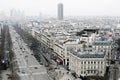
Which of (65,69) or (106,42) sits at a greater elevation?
(106,42)

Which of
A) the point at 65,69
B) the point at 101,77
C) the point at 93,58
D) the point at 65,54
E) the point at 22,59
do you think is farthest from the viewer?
the point at 22,59

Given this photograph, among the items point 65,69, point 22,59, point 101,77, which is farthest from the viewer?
point 22,59

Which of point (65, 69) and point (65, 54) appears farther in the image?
point (65, 54)

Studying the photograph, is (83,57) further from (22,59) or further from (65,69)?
(22,59)

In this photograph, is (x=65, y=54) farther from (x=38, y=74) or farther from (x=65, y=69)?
(x=38, y=74)

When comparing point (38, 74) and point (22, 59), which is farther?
point (22, 59)

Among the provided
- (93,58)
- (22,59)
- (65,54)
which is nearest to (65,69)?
(65,54)

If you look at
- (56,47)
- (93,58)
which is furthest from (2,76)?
(56,47)

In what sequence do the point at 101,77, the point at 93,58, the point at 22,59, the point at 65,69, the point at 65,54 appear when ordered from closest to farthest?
the point at 101,77, the point at 93,58, the point at 65,69, the point at 65,54, the point at 22,59

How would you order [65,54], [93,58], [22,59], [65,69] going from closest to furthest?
[93,58] < [65,69] < [65,54] < [22,59]
